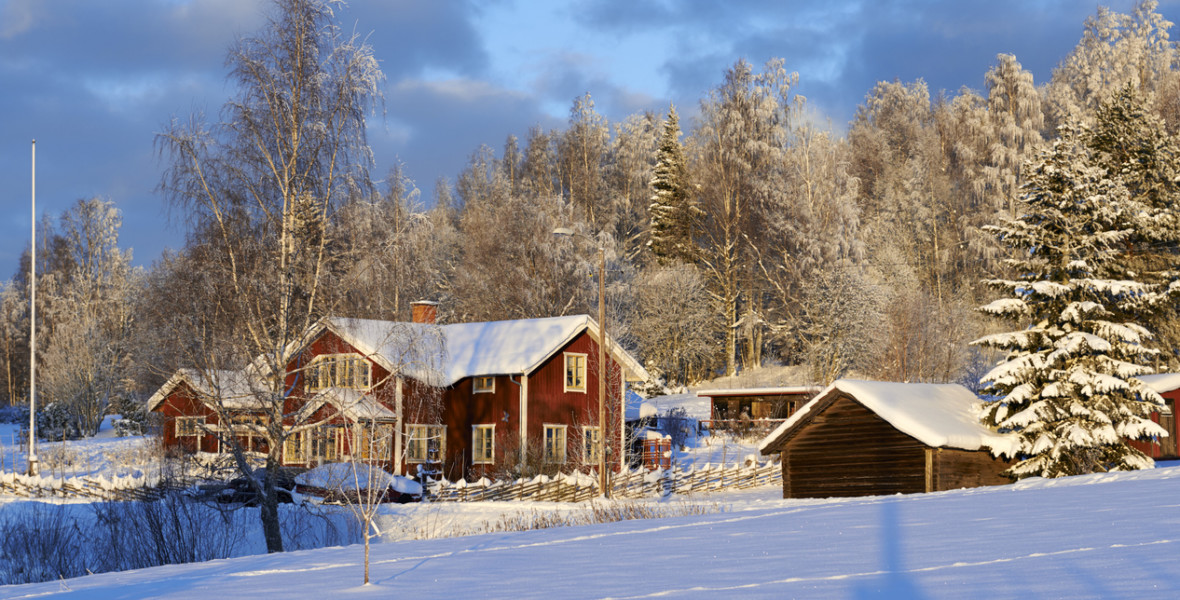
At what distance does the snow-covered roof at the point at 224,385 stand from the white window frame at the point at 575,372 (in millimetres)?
18911

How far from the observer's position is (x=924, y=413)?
1094 inches

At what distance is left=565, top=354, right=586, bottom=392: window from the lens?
4259 centimetres

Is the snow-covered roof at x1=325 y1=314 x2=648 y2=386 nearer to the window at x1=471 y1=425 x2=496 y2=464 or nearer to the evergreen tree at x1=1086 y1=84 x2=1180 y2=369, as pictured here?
the window at x1=471 y1=425 x2=496 y2=464

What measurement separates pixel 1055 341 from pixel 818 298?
30885 mm

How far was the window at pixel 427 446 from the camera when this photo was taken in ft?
130

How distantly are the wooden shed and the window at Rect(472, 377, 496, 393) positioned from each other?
42.9 ft

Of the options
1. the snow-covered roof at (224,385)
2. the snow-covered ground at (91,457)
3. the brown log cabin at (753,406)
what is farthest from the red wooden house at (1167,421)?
the snow-covered ground at (91,457)

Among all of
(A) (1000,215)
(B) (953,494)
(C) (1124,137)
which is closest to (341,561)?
(B) (953,494)

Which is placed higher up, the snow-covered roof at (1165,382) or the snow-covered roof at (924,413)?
the snow-covered roof at (1165,382)

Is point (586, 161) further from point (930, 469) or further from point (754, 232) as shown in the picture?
point (930, 469)

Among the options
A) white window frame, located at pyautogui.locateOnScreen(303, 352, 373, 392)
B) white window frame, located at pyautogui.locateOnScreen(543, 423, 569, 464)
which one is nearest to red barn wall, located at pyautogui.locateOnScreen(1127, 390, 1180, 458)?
white window frame, located at pyautogui.locateOnScreen(543, 423, 569, 464)

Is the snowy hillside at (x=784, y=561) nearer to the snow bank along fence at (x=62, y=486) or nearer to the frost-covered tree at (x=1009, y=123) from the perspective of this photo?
the snow bank along fence at (x=62, y=486)

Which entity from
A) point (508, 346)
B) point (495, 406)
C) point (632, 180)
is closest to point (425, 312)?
point (508, 346)

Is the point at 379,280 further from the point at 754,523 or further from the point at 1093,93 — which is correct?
the point at 1093,93
